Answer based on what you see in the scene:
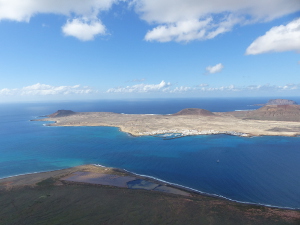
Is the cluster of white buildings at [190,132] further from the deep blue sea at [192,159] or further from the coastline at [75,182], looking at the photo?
the coastline at [75,182]

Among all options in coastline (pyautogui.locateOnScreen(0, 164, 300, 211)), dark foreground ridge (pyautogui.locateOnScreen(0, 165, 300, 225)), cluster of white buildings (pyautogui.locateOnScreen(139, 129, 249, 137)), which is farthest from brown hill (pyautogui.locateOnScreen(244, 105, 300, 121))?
dark foreground ridge (pyautogui.locateOnScreen(0, 165, 300, 225))

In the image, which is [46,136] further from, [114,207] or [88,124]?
[114,207]

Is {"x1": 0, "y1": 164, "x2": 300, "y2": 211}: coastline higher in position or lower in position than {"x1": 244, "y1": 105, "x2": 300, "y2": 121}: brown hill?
lower

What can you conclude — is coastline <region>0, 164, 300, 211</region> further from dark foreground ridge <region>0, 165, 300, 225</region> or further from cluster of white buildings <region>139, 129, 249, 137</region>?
cluster of white buildings <region>139, 129, 249, 137</region>

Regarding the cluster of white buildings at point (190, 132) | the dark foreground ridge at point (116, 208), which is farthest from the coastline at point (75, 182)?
the cluster of white buildings at point (190, 132)

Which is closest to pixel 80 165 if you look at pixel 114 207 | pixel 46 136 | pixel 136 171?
pixel 136 171

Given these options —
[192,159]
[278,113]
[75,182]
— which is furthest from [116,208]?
[278,113]

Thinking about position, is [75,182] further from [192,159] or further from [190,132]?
[190,132]
